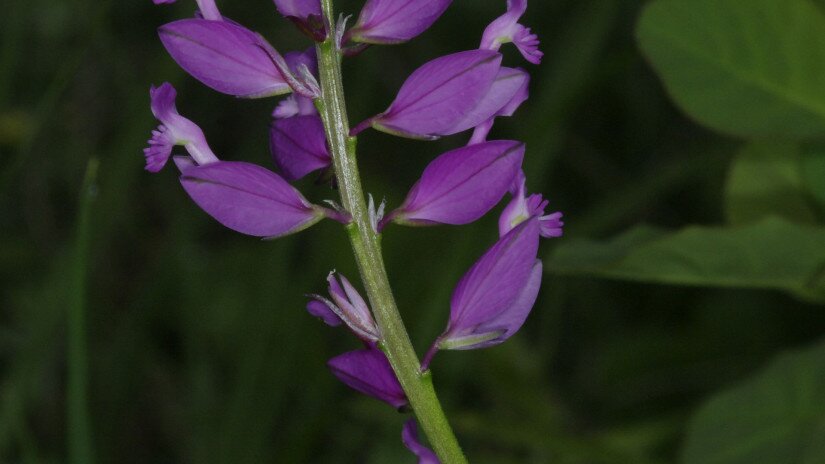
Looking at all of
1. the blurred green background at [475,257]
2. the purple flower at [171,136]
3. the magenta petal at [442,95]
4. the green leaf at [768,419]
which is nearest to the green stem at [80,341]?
the blurred green background at [475,257]

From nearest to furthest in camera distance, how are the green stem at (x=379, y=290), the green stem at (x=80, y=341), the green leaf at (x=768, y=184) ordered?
the green stem at (x=379, y=290), the green stem at (x=80, y=341), the green leaf at (x=768, y=184)

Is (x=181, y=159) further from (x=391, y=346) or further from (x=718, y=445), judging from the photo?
(x=718, y=445)

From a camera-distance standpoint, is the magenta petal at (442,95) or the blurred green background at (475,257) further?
the blurred green background at (475,257)

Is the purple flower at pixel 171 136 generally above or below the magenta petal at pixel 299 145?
above

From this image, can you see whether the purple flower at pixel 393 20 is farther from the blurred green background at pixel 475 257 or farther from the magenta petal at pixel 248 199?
the blurred green background at pixel 475 257

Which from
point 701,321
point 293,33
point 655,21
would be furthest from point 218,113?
point 655,21

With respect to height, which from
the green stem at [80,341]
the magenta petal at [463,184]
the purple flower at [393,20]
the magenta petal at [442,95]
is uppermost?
the purple flower at [393,20]

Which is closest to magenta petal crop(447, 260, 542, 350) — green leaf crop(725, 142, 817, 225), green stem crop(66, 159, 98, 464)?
green stem crop(66, 159, 98, 464)
